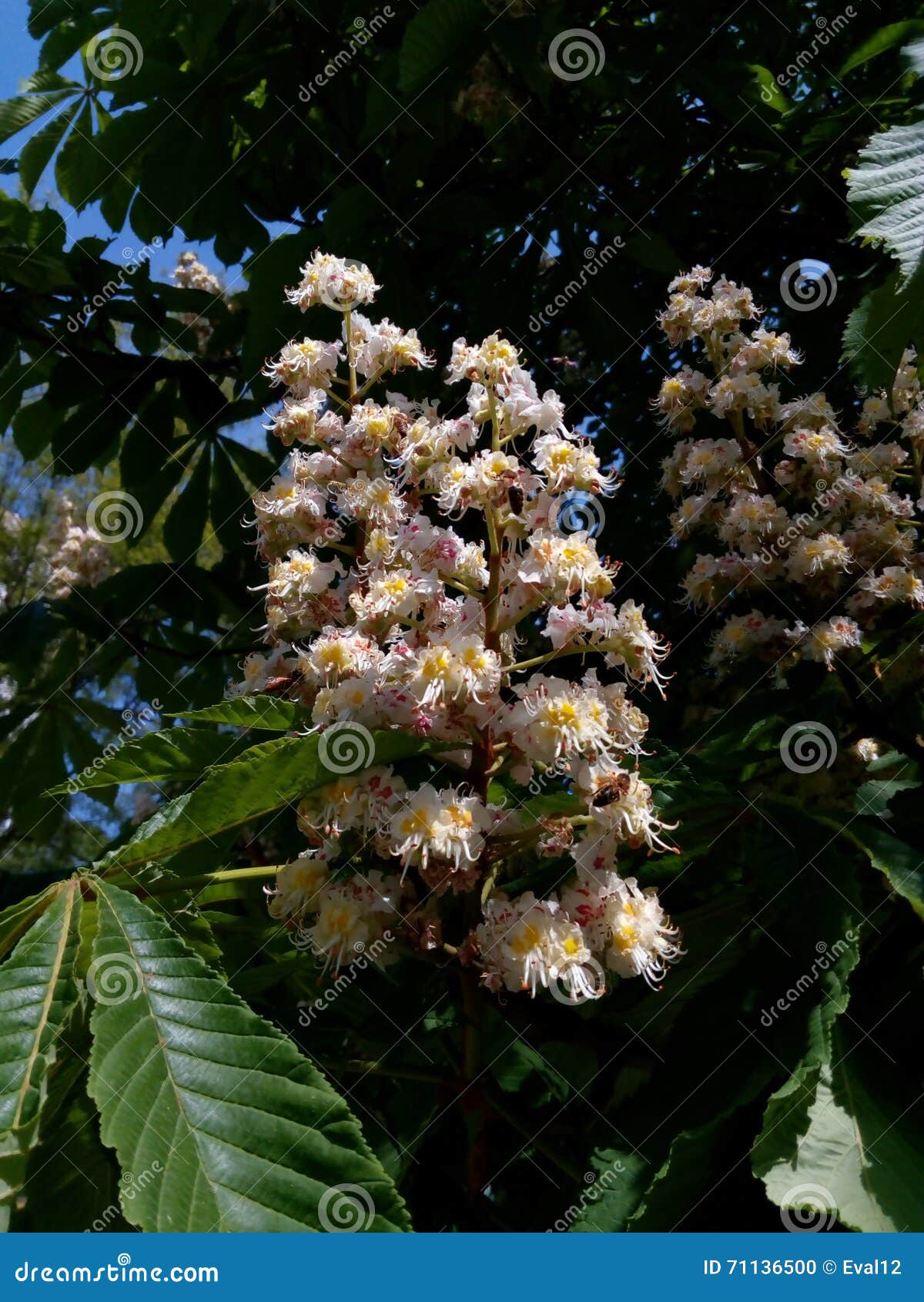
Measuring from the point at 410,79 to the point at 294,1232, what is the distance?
73.3 inches

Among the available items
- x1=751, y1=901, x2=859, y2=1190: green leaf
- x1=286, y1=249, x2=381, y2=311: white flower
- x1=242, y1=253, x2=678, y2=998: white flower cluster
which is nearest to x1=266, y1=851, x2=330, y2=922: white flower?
x1=242, y1=253, x2=678, y2=998: white flower cluster

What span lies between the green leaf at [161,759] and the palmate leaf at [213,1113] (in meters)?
0.21

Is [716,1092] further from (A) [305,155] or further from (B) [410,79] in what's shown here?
(A) [305,155]

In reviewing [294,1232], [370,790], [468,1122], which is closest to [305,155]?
[370,790]

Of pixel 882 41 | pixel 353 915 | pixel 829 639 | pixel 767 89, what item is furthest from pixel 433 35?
pixel 353 915

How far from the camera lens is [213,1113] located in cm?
103

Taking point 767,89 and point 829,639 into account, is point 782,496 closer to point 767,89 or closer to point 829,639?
point 829,639

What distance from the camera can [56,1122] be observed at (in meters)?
1.16

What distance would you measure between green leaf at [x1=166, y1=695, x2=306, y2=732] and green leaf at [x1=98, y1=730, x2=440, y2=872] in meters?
0.05

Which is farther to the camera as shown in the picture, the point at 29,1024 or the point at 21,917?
the point at 21,917

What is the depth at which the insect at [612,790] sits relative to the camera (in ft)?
3.89

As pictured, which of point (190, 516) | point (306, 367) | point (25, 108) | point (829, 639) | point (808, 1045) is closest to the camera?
point (808, 1045)

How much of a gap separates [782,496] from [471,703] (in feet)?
3.30

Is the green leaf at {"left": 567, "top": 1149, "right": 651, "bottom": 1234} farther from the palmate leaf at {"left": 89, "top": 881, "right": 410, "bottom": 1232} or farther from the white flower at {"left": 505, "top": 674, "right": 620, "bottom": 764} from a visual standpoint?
the white flower at {"left": 505, "top": 674, "right": 620, "bottom": 764}
